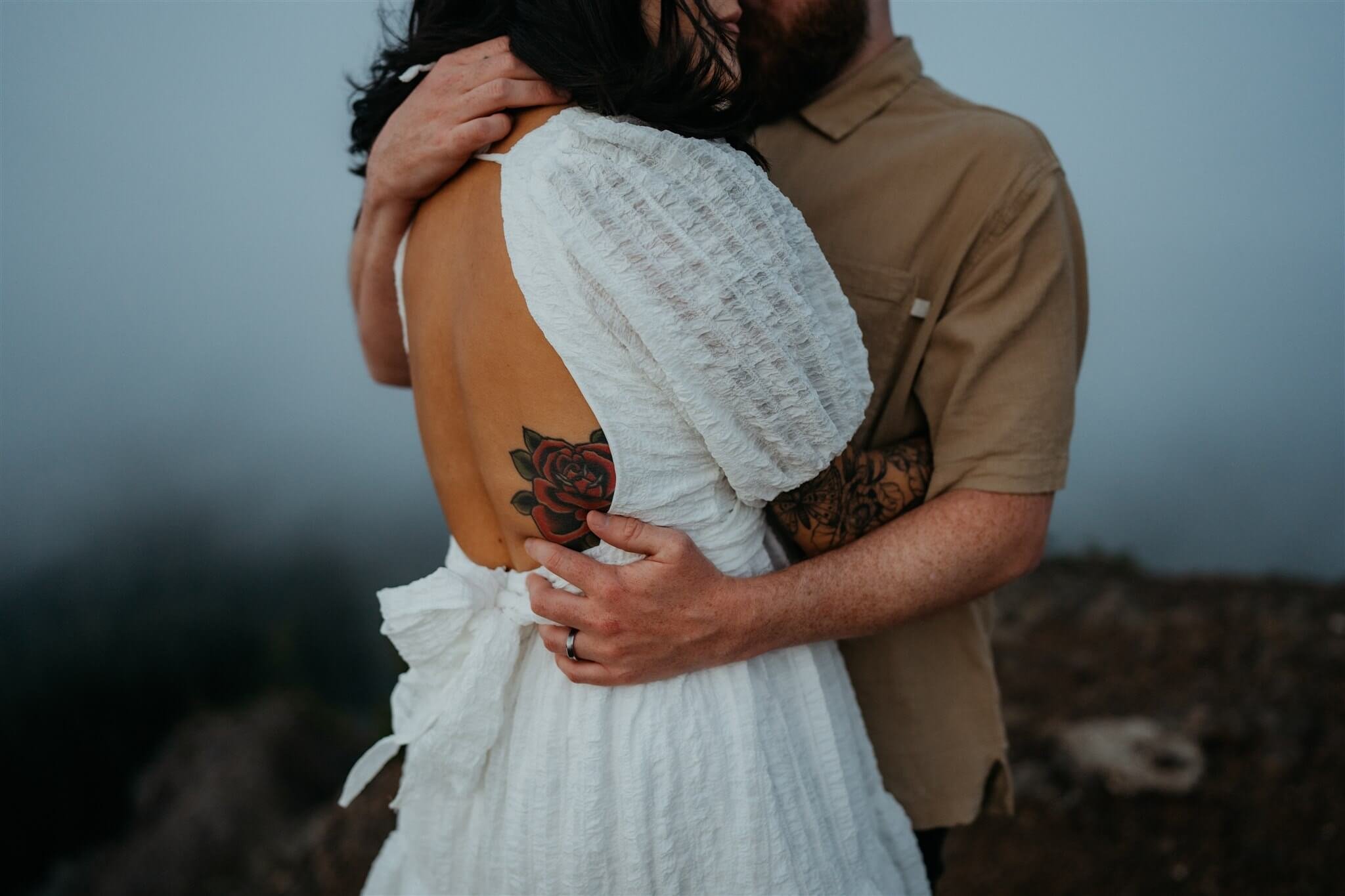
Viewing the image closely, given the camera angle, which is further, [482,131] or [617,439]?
[482,131]

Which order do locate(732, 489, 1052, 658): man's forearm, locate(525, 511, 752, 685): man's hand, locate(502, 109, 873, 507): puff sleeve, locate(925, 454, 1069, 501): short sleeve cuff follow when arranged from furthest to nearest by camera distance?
locate(925, 454, 1069, 501): short sleeve cuff
locate(732, 489, 1052, 658): man's forearm
locate(525, 511, 752, 685): man's hand
locate(502, 109, 873, 507): puff sleeve

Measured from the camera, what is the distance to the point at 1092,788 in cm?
294

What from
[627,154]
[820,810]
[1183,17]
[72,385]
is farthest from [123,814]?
[1183,17]

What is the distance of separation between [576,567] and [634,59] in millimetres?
567

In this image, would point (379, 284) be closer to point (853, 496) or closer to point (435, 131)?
point (435, 131)

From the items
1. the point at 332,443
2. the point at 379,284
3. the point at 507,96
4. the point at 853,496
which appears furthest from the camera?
the point at 332,443

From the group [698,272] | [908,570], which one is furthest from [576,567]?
[908,570]

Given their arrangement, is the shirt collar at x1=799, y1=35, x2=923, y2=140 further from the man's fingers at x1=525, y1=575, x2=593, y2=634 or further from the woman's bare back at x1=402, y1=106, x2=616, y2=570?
the man's fingers at x1=525, y1=575, x2=593, y2=634

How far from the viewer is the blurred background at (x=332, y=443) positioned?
2.73 meters

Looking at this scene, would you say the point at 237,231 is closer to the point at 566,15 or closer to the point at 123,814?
the point at 123,814

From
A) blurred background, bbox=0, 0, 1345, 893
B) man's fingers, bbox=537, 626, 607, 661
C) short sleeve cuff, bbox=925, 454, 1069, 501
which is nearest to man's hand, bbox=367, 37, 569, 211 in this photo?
man's fingers, bbox=537, 626, 607, 661

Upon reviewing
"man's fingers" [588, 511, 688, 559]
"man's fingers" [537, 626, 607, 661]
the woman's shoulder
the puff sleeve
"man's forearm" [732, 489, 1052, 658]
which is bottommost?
"man's forearm" [732, 489, 1052, 658]

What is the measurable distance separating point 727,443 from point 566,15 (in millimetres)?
494

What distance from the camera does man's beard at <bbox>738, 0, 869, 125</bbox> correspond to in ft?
5.02
